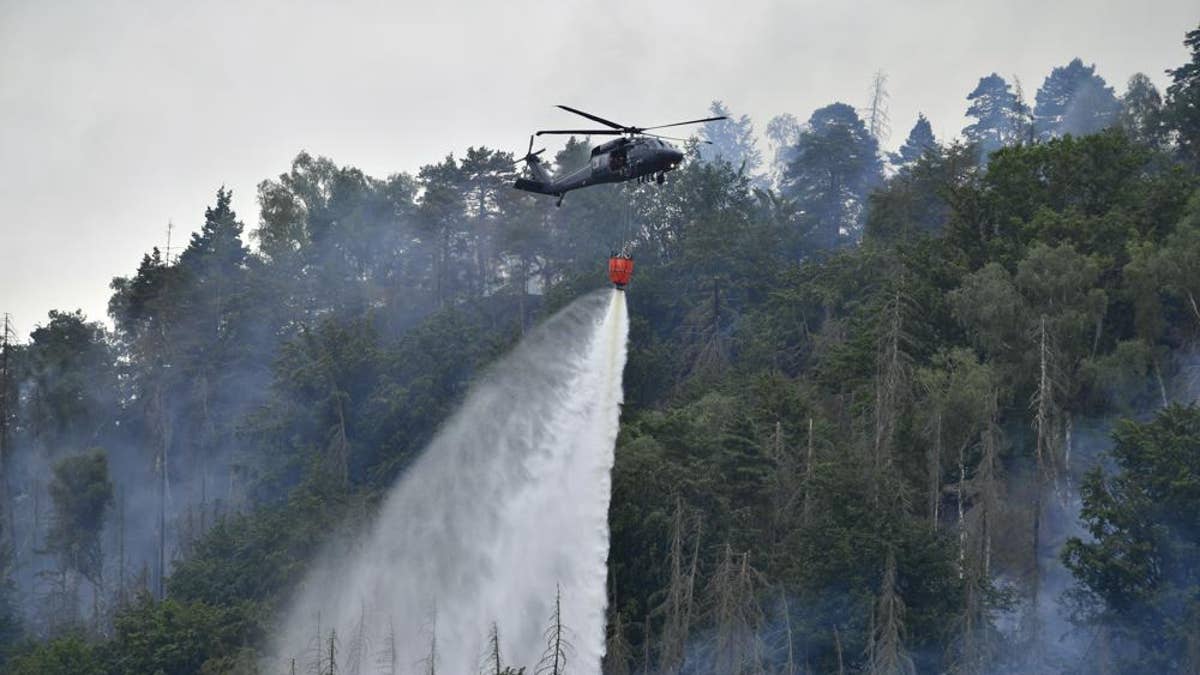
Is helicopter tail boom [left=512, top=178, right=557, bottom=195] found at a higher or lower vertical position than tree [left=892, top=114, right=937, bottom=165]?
lower

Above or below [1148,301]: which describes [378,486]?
below

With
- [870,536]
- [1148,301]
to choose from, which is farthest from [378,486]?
[1148,301]

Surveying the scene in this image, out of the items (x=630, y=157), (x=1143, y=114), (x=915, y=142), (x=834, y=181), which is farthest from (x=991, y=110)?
(x=630, y=157)

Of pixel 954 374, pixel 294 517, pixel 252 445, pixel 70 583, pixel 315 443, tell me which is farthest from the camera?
pixel 70 583

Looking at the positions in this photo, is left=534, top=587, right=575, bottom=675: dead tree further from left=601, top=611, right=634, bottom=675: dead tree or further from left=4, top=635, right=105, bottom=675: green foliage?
left=4, top=635, right=105, bottom=675: green foliage

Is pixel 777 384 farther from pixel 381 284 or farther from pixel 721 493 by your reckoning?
pixel 381 284

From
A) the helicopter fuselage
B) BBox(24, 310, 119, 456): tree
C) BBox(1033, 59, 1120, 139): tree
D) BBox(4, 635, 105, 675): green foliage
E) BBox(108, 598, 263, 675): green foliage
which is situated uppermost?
BBox(1033, 59, 1120, 139): tree

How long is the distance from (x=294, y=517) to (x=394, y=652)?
14.3 m

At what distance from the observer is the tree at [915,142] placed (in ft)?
454

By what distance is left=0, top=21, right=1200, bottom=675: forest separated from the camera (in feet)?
164

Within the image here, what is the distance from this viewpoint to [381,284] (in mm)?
99875

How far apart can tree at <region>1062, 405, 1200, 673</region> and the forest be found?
90 mm

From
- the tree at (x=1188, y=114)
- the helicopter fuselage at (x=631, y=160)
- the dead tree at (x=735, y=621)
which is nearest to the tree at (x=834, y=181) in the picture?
the tree at (x=1188, y=114)

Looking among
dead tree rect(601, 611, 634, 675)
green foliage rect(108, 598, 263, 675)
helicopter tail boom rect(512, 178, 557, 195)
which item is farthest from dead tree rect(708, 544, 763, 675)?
green foliage rect(108, 598, 263, 675)
